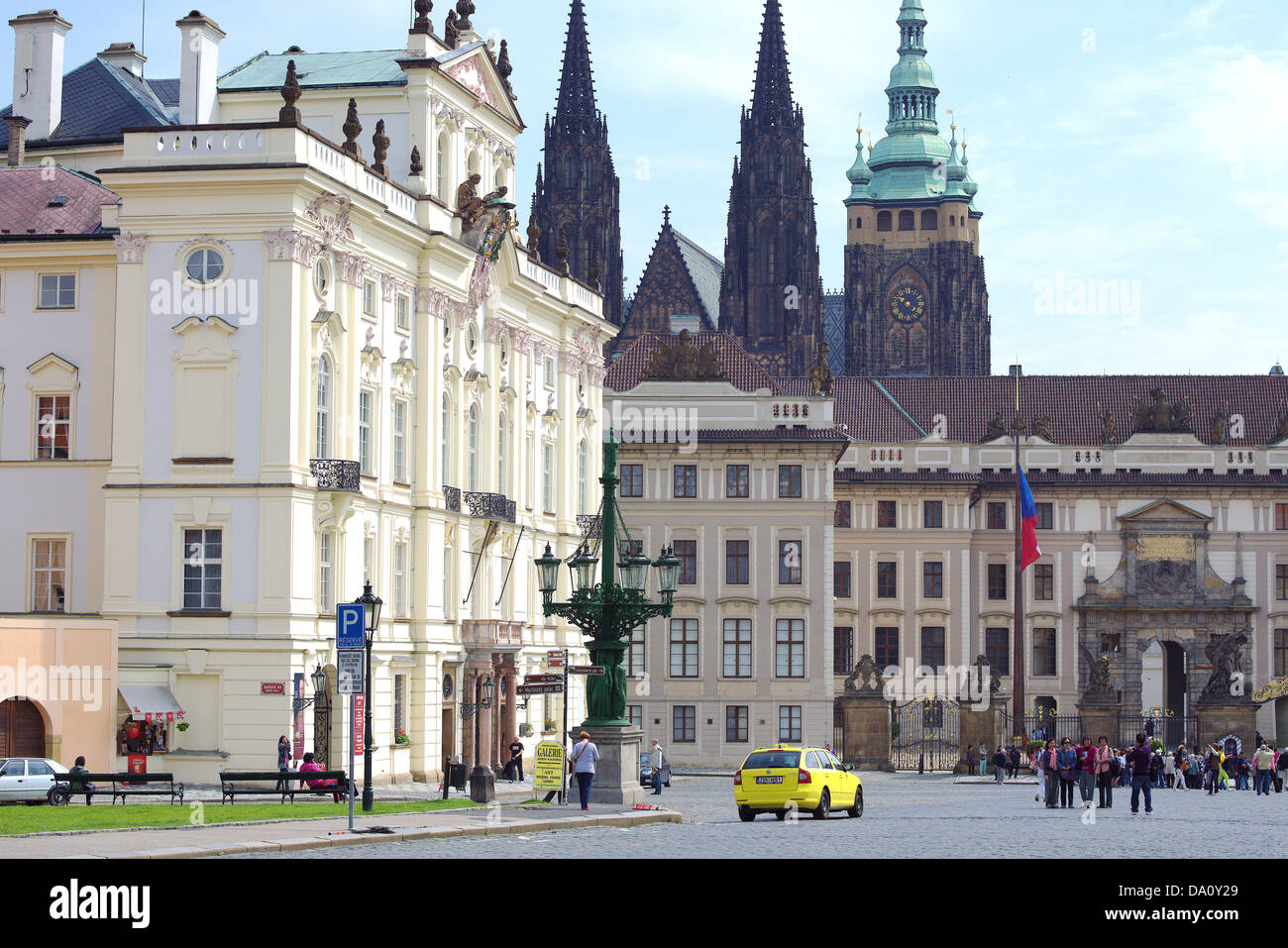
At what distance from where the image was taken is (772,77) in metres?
126

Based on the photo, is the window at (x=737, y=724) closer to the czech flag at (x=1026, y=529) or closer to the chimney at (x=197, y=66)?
the czech flag at (x=1026, y=529)

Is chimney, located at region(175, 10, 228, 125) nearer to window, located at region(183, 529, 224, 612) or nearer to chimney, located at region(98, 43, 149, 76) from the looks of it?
chimney, located at region(98, 43, 149, 76)

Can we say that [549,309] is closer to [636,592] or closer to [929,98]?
[636,592]

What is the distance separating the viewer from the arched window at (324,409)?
47.8 m

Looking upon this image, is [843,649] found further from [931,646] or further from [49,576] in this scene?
[49,576]

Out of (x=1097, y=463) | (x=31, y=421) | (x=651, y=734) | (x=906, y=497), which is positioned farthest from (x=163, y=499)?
(x=1097, y=463)

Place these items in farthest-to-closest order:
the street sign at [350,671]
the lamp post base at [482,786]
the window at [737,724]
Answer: the window at [737,724] < the lamp post base at [482,786] < the street sign at [350,671]

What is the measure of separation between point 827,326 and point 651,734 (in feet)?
316

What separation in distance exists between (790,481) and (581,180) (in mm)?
46739

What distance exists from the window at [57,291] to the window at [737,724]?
37393 millimetres

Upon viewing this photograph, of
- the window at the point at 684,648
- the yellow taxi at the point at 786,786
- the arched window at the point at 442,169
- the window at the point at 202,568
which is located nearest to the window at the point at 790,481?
the window at the point at 684,648

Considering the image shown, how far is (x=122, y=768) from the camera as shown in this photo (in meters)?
45.4

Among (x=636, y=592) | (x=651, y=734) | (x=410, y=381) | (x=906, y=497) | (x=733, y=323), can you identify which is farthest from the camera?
(x=733, y=323)

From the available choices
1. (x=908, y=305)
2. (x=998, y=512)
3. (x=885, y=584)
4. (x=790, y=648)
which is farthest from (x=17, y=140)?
(x=908, y=305)
